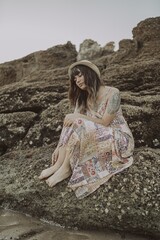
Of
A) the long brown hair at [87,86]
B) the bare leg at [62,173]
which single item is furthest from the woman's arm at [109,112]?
the bare leg at [62,173]

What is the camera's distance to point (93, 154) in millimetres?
5516

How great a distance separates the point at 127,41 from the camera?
12242 mm

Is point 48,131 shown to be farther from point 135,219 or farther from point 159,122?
point 135,219

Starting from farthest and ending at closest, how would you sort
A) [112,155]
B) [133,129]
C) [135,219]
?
1. [133,129]
2. [112,155]
3. [135,219]

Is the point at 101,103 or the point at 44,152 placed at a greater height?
the point at 101,103

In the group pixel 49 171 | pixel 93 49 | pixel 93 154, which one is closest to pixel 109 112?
pixel 93 154

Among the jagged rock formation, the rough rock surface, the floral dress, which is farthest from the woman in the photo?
the jagged rock formation

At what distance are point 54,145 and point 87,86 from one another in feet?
5.34

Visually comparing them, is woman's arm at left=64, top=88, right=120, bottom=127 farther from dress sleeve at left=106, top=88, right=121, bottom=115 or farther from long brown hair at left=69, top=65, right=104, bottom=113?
long brown hair at left=69, top=65, right=104, bottom=113

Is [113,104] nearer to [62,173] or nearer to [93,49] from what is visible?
[62,173]

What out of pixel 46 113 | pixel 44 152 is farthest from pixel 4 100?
pixel 44 152

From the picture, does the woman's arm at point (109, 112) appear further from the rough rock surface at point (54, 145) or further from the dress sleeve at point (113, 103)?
the rough rock surface at point (54, 145)

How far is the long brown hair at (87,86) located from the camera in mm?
6133

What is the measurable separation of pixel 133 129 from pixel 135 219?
7.56 feet
